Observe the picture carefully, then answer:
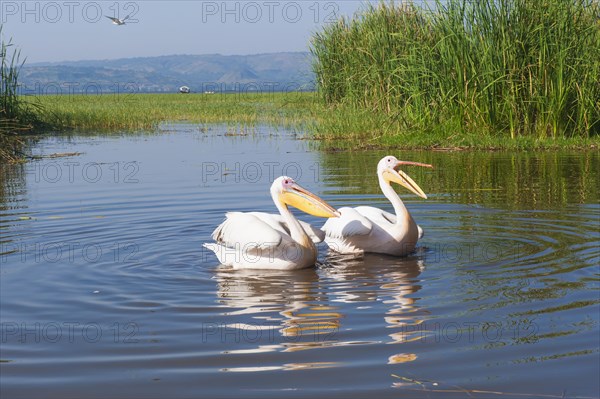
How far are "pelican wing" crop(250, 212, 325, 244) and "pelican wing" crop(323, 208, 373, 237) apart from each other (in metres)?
0.13

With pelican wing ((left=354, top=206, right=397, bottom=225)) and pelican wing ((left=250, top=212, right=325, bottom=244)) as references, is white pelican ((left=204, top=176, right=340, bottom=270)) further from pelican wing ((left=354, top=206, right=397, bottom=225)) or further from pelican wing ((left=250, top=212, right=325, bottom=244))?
pelican wing ((left=354, top=206, right=397, bottom=225))

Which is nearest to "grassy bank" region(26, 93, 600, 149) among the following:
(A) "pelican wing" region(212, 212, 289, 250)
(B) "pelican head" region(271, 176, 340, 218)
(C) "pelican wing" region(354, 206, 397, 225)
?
(C) "pelican wing" region(354, 206, 397, 225)

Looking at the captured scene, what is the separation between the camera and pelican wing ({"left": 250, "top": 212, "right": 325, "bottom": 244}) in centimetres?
751

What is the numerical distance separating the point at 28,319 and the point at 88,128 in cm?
2133

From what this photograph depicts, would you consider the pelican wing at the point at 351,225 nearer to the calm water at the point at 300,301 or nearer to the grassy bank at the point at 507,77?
the calm water at the point at 300,301

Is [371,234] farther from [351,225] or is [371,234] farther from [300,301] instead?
[300,301]

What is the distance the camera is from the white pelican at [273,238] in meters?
7.08

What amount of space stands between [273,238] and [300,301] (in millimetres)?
908

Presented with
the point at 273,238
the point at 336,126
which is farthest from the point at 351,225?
the point at 336,126

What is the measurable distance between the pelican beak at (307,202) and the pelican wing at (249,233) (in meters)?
0.30

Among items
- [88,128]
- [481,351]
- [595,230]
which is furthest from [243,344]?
[88,128]

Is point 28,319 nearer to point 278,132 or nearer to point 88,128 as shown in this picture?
point 278,132

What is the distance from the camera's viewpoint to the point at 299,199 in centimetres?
756

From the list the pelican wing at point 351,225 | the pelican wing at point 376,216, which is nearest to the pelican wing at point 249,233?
the pelican wing at point 351,225
